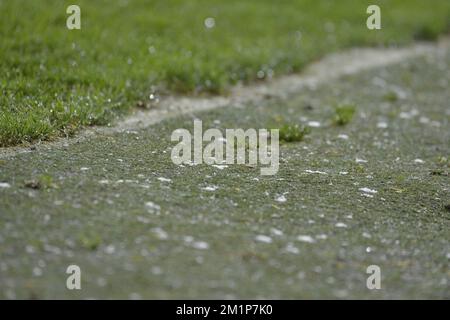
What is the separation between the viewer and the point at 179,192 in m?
5.04

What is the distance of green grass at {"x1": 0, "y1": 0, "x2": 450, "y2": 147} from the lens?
21.9 ft

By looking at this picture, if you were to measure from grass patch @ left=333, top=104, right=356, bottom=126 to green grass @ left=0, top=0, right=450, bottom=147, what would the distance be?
4.87 feet

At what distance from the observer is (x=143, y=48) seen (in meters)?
8.69

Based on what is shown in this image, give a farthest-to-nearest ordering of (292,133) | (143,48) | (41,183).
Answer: (143,48), (292,133), (41,183)

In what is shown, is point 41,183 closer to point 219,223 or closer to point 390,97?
point 219,223

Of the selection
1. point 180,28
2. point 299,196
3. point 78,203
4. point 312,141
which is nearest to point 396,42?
point 180,28

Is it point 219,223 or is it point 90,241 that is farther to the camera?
point 219,223

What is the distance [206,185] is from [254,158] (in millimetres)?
1023

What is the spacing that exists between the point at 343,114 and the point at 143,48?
9.05 ft

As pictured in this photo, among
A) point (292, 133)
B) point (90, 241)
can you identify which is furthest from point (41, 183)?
point (292, 133)

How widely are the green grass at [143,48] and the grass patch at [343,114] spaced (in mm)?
1485

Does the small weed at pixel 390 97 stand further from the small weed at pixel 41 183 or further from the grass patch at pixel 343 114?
the small weed at pixel 41 183

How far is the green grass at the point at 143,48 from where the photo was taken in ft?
21.9
